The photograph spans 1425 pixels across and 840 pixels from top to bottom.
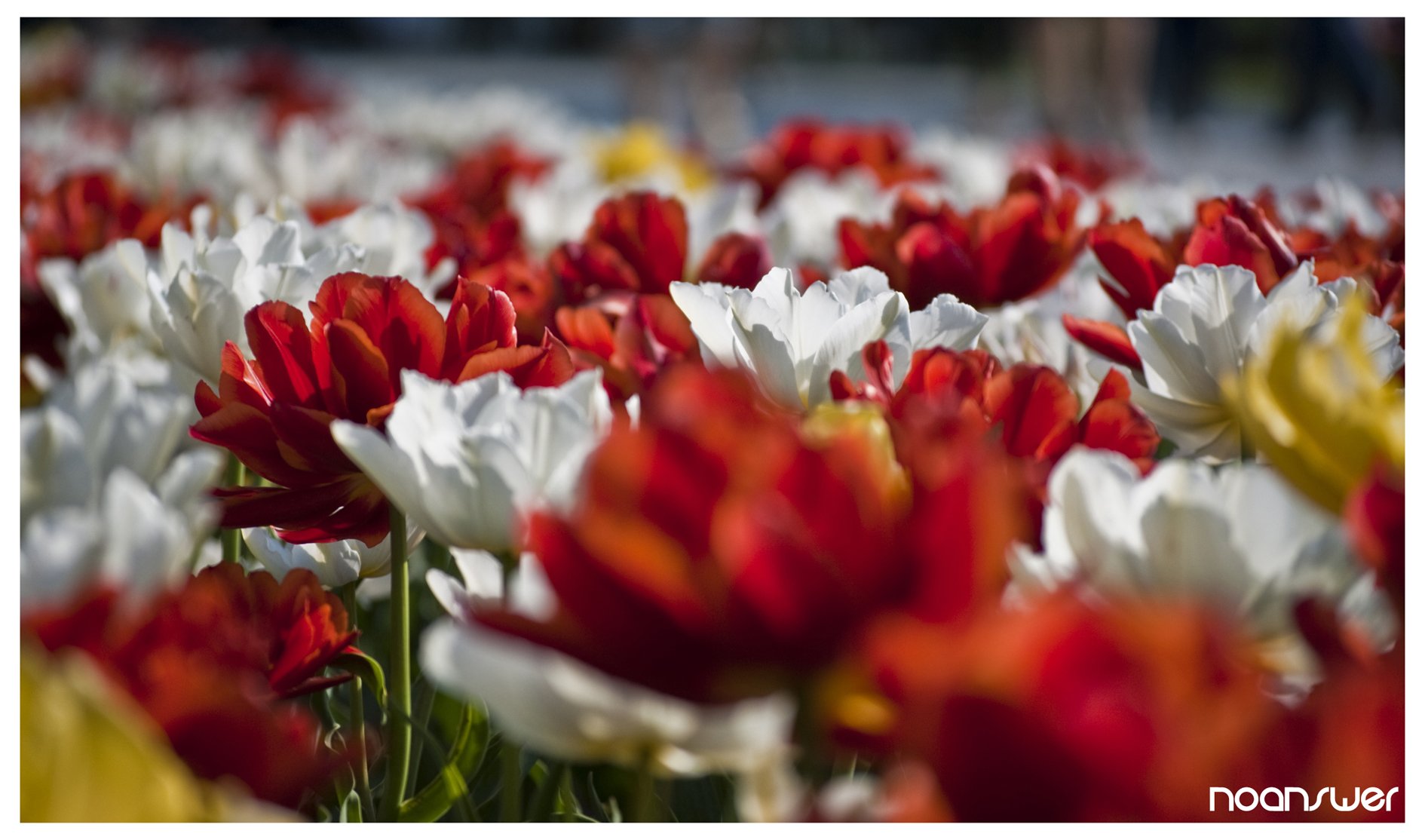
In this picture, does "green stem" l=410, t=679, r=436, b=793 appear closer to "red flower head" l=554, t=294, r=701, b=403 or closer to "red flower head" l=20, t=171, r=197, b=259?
"red flower head" l=554, t=294, r=701, b=403

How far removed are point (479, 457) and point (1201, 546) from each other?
25 centimetres

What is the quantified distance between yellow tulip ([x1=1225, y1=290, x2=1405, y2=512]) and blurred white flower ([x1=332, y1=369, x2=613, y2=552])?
23cm

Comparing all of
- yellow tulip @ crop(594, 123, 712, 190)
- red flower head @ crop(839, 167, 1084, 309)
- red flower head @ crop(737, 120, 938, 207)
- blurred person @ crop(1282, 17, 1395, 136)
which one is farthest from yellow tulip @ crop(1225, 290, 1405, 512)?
blurred person @ crop(1282, 17, 1395, 136)

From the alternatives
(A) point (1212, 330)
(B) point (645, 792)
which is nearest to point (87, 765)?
(B) point (645, 792)

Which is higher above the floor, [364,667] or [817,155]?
[817,155]

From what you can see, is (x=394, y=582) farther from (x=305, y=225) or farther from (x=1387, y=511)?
(x=305, y=225)

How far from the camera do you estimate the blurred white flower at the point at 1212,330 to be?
2.33 ft

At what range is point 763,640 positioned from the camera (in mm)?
385

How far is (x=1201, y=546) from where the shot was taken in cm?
47

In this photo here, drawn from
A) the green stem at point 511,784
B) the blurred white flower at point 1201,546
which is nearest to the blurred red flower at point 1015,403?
the blurred white flower at point 1201,546

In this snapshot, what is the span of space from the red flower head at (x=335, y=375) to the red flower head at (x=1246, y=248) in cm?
43

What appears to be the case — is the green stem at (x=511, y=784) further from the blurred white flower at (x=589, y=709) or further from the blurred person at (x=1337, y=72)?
the blurred person at (x=1337, y=72)

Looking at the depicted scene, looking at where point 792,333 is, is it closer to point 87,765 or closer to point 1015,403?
point 1015,403
